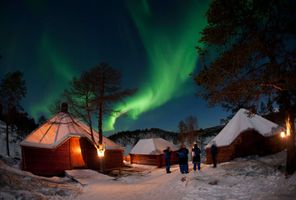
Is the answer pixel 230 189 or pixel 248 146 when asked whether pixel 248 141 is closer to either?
pixel 248 146

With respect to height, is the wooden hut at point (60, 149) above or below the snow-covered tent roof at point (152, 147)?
above

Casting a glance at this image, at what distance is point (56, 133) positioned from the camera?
2314 centimetres

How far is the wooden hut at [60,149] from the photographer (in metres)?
21.3

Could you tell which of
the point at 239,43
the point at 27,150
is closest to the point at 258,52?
the point at 239,43

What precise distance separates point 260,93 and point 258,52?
1921 mm

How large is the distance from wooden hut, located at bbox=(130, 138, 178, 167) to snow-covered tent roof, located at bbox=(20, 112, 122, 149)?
975 centimetres

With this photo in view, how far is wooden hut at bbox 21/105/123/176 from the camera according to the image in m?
21.3

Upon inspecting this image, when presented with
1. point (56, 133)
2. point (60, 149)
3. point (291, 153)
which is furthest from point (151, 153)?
point (291, 153)

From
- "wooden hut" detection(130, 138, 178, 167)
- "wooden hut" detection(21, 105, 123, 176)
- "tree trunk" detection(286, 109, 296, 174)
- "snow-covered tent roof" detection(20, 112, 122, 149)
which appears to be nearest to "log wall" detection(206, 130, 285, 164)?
"tree trunk" detection(286, 109, 296, 174)

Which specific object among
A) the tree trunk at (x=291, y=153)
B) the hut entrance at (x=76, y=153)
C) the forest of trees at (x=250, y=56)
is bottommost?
the hut entrance at (x=76, y=153)

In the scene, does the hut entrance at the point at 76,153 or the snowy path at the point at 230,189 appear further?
the hut entrance at the point at 76,153

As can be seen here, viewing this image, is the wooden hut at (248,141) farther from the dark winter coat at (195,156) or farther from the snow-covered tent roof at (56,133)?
the snow-covered tent roof at (56,133)

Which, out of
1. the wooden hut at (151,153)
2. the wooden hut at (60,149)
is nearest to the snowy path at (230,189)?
the wooden hut at (60,149)

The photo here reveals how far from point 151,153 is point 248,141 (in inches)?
657
